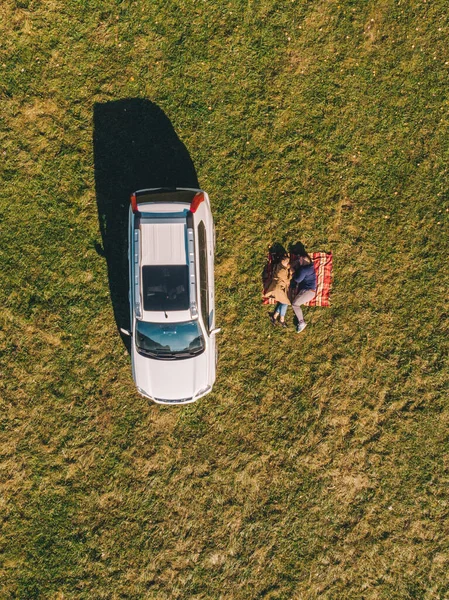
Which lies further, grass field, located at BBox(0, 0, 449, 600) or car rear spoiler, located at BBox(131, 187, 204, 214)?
grass field, located at BBox(0, 0, 449, 600)

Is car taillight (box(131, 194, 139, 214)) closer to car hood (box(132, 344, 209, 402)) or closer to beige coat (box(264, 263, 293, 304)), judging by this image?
car hood (box(132, 344, 209, 402))

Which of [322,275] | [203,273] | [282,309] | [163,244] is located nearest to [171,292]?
[203,273]

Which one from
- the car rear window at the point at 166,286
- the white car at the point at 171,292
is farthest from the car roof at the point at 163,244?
the car rear window at the point at 166,286

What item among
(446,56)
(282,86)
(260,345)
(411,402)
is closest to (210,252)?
(260,345)

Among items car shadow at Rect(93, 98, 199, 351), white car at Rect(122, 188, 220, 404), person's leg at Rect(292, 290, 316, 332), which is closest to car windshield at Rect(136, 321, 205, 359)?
white car at Rect(122, 188, 220, 404)

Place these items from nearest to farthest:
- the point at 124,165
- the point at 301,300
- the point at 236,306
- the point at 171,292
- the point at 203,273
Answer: the point at 171,292
the point at 203,273
the point at 301,300
the point at 124,165
the point at 236,306

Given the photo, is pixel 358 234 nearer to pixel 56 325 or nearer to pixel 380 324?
pixel 380 324

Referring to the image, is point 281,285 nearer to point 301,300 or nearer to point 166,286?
point 301,300
